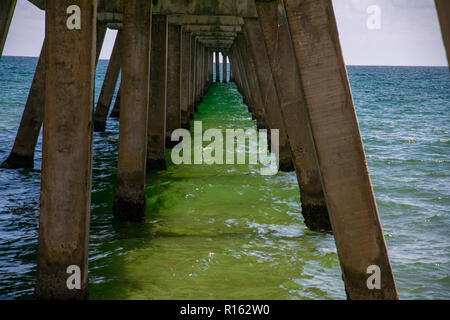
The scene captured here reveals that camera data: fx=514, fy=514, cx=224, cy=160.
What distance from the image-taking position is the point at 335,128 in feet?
8.08

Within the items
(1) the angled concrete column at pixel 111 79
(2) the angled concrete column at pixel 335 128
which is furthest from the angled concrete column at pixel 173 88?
(2) the angled concrete column at pixel 335 128

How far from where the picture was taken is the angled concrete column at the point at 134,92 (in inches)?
199

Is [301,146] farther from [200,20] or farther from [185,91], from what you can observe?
[185,91]

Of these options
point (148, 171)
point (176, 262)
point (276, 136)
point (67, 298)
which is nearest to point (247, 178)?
point (276, 136)

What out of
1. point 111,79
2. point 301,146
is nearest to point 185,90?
point 111,79

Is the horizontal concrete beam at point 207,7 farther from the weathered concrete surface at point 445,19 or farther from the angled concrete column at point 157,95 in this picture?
the weathered concrete surface at point 445,19

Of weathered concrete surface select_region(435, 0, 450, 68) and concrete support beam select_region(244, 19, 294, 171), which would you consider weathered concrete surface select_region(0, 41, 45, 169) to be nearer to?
concrete support beam select_region(244, 19, 294, 171)

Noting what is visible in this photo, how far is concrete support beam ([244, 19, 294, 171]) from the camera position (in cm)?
773

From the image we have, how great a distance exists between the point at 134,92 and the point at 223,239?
1.70 meters

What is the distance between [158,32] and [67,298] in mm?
5298

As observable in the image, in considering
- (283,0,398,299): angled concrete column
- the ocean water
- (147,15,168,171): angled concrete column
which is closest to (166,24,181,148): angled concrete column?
the ocean water

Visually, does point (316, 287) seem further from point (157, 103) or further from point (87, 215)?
point (157, 103)

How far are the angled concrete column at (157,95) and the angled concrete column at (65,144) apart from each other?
428 centimetres

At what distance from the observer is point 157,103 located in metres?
7.07
